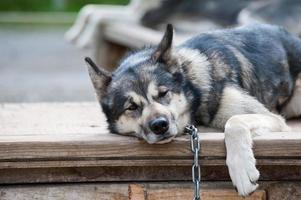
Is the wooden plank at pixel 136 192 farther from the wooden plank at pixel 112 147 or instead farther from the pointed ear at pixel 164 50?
the pointed ear at pixel 164 50

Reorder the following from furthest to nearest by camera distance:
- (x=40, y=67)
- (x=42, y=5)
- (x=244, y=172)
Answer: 1. (x=42, y=5)
2. (x=40, y=67)
3. (x=244, y=172)

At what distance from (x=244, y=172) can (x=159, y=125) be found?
0.44m

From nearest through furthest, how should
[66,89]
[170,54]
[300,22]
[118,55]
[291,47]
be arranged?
1. [170,54]
2. [291,47]
3. [300,22]
4. [118,55]
5. [66,89]

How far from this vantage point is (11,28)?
18734mm

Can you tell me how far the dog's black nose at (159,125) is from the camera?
139 inches

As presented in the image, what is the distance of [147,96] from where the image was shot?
3.71m

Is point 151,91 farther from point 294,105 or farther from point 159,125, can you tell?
point 294,105

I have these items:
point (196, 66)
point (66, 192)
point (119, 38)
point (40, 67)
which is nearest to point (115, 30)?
point (119, 38)

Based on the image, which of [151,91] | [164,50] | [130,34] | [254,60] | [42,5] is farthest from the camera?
[42,5]

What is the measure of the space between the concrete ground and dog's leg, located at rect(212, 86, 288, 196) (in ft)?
15.4

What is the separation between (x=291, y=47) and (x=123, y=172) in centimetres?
140

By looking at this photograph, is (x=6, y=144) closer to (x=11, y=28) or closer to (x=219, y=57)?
(x=219, y=57)

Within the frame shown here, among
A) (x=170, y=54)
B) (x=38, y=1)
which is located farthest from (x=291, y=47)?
(x=38, y=1)

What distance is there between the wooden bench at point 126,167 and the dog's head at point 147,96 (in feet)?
0.28
